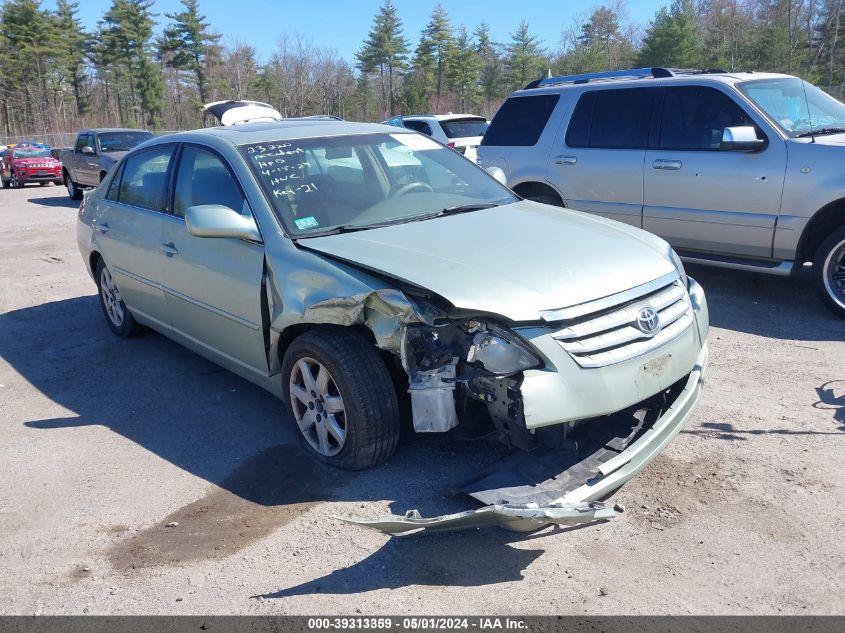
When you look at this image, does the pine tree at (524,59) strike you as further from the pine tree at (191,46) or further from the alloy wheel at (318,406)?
the alloy wheel at (318,406)

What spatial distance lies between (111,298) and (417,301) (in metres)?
3.98

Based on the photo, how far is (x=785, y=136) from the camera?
6285 mm

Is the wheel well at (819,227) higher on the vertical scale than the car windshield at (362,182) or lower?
lower

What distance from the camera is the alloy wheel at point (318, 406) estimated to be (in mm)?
3833

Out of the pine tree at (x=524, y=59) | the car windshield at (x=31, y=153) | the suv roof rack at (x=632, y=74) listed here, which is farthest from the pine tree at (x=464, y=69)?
the suv roof rack at (x=632, y=74)

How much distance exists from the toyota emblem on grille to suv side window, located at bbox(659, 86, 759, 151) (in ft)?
12.9

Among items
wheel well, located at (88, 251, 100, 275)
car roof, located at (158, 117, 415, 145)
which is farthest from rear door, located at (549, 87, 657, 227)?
wheel well, located at (88, 251, 100, 275)

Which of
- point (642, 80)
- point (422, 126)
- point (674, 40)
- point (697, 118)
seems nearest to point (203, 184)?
point (697, 118)

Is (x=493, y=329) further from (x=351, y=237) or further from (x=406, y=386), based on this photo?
Answer: (x=351, y=237)

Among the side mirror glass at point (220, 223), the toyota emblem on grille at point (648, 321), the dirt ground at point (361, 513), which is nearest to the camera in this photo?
the dirt ground at point (361, 513)

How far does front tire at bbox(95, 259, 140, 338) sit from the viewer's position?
20.4 ft

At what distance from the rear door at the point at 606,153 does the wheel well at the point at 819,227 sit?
1561mm

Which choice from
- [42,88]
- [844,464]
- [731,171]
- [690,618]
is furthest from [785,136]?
[42,88]

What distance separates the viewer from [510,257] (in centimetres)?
364
